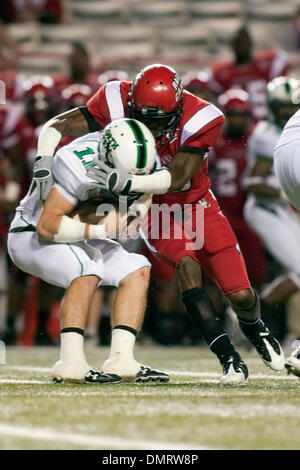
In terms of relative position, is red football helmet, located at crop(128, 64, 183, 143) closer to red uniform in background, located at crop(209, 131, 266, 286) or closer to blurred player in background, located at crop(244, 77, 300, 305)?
blurred player in background, located at crop(244, 77, 300, 305)

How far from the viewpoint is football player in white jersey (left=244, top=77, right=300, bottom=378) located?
617cm

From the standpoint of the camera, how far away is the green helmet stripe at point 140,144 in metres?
3.76

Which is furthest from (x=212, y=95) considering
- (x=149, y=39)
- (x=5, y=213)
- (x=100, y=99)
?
(x=149, y=39)

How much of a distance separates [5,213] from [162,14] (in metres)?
5.12

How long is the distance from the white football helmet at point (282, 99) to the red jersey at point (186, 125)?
6.58 feet

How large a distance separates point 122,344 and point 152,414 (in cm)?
107

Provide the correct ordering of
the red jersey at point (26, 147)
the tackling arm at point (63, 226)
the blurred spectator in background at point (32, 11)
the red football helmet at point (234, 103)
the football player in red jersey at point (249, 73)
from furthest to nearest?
the blurred spectator in background at point (32, 11), the football player in red jersey at point (249, 73), the red jersey at point (26, 147), the red football helmet at point (234, 103), the tackling arm at point (63, 226)

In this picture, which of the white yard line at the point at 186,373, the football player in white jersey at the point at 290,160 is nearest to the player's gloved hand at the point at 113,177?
the football player in white jersey at the point at 290,160

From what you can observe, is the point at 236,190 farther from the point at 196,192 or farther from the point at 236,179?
the point at 196,192

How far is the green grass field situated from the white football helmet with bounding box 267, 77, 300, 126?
7.82 ft

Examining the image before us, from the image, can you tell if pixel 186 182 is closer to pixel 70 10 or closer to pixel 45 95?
pixel 45 95

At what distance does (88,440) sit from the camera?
241 centimetres

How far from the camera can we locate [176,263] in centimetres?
404

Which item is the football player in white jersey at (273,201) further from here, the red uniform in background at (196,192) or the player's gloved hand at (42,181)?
the player's gloved hand at (42,181)
